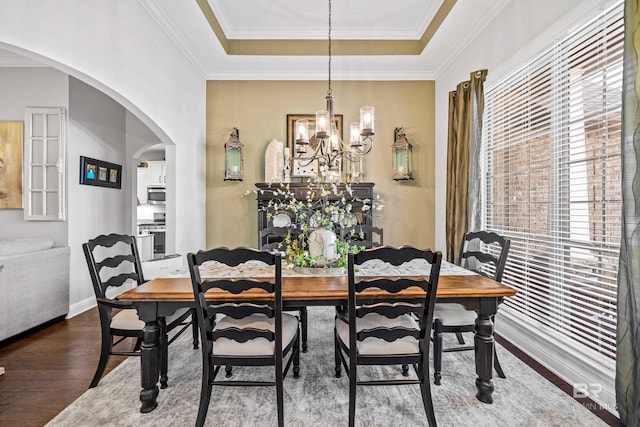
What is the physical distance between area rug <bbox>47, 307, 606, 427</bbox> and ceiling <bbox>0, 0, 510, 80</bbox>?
3238 mm

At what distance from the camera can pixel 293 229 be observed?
270cm

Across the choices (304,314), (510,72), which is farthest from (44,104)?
(510,72)

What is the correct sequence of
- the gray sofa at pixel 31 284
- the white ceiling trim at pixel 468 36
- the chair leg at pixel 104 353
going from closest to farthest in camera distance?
the chair leg at pixel 104 353
the gray sofa at pixel 31 284
the white ceiling trim at pixel 468 36

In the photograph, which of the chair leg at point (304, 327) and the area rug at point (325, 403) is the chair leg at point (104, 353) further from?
the chair leg at point (304, 327)

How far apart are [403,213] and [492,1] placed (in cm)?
257

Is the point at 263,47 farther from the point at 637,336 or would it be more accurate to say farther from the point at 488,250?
the point at 637,336

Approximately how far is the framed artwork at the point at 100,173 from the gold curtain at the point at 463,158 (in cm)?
432

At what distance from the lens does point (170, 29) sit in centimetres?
326

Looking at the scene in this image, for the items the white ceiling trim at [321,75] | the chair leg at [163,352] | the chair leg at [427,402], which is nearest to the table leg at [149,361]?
the chair leg at [163,352]

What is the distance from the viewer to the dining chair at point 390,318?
4.91 feet

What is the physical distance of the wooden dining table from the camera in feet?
5.32

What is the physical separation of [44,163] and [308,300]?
3.53 meters

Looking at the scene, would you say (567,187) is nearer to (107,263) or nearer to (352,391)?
(352,391)

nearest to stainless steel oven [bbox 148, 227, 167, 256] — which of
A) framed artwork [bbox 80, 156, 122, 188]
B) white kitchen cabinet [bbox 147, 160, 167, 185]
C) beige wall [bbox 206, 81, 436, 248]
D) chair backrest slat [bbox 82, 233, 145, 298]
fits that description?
white kitchen cabinet [bbox 147, 160, 167, 185]
